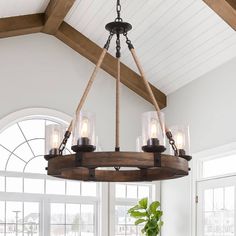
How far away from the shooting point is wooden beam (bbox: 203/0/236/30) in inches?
181

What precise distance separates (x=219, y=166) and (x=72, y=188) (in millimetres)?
2018

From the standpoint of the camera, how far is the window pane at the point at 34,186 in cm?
643

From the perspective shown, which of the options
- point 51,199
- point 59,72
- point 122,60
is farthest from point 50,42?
point 51,199

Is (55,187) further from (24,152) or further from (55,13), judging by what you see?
(55,13)

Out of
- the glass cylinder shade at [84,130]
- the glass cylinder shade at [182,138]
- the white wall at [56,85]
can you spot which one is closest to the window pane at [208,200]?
the white wall at [56,85]

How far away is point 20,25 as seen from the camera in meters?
6.11

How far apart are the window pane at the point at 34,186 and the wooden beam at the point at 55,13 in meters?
1.97

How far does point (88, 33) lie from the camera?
21.4 feet

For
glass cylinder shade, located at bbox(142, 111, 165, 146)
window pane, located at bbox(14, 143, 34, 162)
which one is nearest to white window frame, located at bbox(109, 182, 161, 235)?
window pane, located at bbox(14, 143, 34, 162)

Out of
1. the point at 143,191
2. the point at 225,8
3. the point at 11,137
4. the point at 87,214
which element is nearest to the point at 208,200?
→ the point at 143,191

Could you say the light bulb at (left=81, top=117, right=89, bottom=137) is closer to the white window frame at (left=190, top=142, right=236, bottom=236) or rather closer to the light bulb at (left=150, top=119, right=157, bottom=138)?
the light bulb at (left=150, top=119, right=157, bottom=138)

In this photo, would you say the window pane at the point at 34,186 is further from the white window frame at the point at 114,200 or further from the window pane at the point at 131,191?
the window pane at the point at 131,191

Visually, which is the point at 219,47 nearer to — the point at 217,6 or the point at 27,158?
the point at 217,6

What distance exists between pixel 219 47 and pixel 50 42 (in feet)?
7.74
